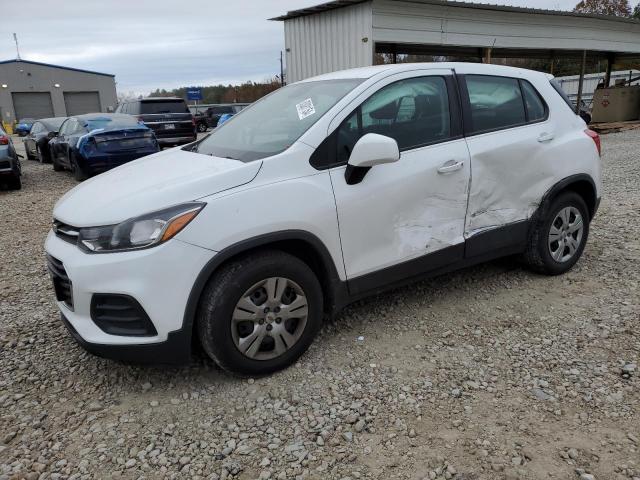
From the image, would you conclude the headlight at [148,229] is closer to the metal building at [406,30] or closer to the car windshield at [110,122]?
the metal building at [406,30]

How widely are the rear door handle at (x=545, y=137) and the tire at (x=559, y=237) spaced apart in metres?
0.49

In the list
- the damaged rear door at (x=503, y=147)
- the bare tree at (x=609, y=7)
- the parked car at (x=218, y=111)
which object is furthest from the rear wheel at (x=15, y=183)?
the bare tree at (x=609, y=7)

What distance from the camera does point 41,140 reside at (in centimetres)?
1425

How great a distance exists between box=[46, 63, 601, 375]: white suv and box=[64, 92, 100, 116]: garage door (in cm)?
4992

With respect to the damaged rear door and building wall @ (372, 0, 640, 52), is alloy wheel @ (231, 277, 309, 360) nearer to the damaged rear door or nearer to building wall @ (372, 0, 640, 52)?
the damaged rear door

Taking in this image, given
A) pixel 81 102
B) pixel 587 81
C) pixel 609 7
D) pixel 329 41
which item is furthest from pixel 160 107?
pixel 609 7

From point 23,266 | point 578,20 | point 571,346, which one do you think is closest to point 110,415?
point 571,346

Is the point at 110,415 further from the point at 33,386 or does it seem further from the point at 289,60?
the point at 289,60

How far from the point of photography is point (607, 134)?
54.7 feet

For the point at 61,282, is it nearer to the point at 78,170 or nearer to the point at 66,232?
the point at 66,232

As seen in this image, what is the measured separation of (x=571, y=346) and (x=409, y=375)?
113 cm

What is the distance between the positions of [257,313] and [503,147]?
2.21 metres

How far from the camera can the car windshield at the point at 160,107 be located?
15.7 metres

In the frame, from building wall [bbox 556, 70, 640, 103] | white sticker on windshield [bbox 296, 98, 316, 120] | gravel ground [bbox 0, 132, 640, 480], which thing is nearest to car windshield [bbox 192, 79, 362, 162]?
white sticker on windshield [bbox 296, 98, 316, 120]
